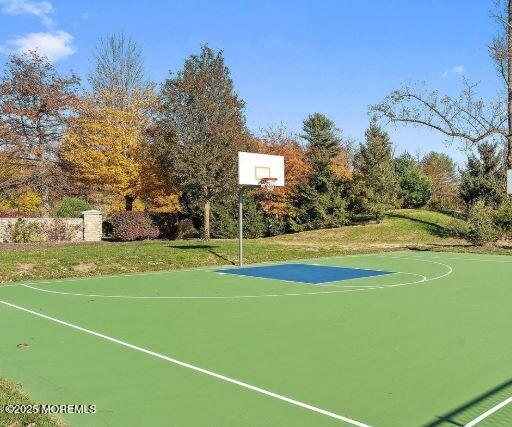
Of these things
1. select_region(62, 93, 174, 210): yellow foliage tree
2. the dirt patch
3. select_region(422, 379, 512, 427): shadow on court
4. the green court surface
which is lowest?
the green court surface

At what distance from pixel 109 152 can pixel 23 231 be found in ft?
22.3

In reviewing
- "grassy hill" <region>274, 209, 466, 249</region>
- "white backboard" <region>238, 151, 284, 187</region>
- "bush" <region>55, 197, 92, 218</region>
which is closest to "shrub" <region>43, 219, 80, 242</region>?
"bush" <region>55, 197, 92, 218</region>

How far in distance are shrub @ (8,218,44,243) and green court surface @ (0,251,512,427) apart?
36.1 feet

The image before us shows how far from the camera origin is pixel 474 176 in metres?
28.2

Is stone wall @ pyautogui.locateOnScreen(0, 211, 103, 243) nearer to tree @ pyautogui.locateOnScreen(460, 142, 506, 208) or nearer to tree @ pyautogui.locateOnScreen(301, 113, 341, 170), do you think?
tree @ pyautogui.locateOnScreen(301, 113, 341, 170)

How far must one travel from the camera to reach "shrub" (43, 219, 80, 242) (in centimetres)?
2255

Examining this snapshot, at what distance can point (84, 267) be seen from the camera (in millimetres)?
13953

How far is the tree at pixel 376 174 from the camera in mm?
30547

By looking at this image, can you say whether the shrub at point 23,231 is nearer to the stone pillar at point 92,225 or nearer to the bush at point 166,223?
the stone pillar at point 92,225

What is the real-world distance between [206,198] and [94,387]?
64.6 ft

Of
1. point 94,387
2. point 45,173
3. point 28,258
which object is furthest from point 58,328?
point 45,173

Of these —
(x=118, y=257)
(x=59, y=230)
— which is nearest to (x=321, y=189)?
(x=59, y=230)

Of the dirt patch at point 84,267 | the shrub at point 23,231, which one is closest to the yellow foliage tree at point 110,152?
the shrub at point 23,231

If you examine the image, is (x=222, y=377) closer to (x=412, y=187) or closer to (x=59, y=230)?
(x=59, y=230)
